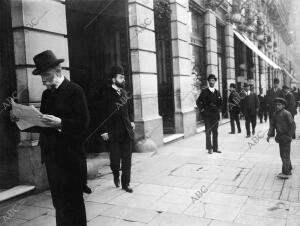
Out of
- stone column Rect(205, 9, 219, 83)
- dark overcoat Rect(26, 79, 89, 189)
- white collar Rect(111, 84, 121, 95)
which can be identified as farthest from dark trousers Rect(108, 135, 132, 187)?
stone column Rect(205, 9, 219, 83)

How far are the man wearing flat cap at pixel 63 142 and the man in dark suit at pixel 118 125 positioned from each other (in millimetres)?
2089

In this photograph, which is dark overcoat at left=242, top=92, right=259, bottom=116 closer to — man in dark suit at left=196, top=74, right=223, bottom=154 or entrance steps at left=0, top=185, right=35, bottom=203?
man in dark suit at left=196, top=74, right=223, bottom=154

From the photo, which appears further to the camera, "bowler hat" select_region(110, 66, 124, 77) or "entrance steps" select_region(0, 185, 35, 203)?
"bowler hat" select_region(110, 66, 124, 77)

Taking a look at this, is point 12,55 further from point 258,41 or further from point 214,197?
point 258,41

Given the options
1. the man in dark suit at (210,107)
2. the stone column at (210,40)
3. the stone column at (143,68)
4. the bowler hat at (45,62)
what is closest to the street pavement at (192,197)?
the man in dark suit at (210,107)

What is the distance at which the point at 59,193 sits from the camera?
353 centimetres

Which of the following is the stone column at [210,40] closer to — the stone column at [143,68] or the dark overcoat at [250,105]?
the dark overcoat at [250,105]

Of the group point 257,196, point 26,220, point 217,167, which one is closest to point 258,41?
point 217,167

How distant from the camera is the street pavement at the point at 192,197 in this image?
4.41m

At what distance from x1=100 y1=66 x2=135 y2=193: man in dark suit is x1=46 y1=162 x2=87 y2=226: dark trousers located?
2126 mm

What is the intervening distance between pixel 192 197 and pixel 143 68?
4994 millimetres

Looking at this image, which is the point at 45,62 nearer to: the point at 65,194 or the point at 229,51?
the point at 65,194

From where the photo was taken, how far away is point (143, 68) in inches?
370

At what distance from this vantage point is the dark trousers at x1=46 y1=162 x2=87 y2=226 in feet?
11.5
